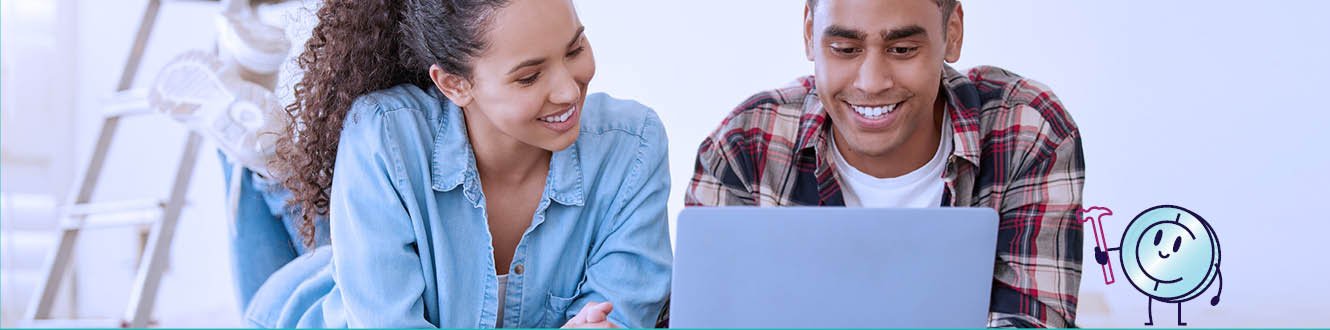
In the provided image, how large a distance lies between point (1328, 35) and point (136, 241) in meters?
3.29

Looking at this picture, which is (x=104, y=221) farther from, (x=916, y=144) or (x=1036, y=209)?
(x=1036, y=209)

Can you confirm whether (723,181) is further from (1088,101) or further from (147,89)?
(147,89)

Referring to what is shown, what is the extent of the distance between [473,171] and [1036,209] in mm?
803

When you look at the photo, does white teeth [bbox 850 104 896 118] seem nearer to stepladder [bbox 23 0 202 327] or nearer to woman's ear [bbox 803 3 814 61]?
woman's ear [bbox 803 3 814 61]

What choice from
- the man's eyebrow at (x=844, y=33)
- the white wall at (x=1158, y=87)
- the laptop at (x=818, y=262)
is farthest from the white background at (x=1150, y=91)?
the laptop at (x=818, y=262)

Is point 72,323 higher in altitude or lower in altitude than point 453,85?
lower

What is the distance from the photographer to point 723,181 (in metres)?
1.64

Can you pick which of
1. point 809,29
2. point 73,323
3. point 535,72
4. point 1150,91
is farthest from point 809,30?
point 73,323

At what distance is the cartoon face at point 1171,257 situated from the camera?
1.75 meters

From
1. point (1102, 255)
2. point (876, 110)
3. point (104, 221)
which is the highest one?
point (876, 110)

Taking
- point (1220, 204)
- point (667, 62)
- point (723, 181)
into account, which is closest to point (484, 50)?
point (723, 181)

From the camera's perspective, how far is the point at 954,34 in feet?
5.13

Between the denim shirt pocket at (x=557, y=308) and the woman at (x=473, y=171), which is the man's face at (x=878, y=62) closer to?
the woman at (x=473, y=171)

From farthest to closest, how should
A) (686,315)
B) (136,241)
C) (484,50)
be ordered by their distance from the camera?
(136,241) < (484,50) < (686,315)
